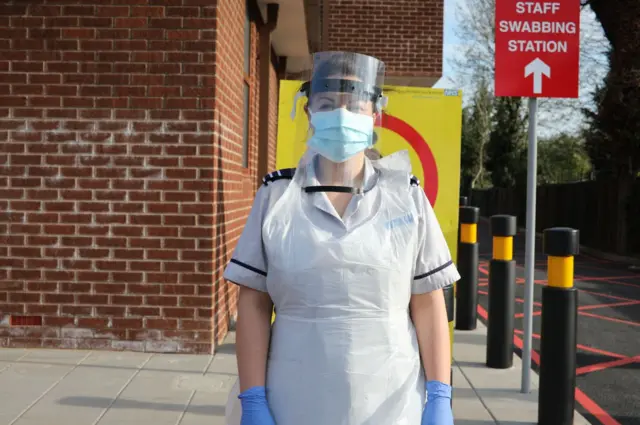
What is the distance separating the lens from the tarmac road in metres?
→ 5.57

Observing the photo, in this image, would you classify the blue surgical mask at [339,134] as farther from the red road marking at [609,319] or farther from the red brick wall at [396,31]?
the red brick wall at [396,31]

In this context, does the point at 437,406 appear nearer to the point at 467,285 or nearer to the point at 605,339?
the point at 467,285

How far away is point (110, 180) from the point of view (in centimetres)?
601

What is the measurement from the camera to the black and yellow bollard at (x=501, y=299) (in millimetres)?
6176

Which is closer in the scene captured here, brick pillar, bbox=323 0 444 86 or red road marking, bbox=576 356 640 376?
red road marking, bbox=576 356 640 376

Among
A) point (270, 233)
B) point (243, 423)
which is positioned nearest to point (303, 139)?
point (270, 233)

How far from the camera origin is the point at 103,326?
603 cm

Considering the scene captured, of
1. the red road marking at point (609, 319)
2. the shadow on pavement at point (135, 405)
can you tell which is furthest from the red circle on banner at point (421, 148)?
the red road marking at point (609, 319)

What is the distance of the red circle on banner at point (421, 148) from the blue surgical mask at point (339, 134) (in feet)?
7.94

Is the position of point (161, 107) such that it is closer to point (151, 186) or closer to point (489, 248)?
point (151, 186)

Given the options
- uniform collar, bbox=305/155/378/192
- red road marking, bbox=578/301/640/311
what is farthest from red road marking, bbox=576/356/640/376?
uniform collar, bbox=305/155/378/192

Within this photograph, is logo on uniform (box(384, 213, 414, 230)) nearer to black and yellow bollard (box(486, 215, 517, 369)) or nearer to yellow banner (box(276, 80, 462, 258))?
yellow banner (box(276, 80, 462, 258))

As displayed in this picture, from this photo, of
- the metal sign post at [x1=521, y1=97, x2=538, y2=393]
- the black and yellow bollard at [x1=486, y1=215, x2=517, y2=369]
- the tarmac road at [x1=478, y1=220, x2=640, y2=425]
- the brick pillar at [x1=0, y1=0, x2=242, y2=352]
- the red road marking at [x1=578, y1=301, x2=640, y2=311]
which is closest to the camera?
the metal sign post at [x1=521, y1=97, x2=538, y2=393]

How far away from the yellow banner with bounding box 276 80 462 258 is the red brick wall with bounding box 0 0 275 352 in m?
1.63
